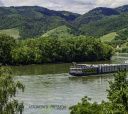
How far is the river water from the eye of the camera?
81.7m

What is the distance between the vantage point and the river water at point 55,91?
81.7 meters

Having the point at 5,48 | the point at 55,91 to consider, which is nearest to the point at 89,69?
the point at 55,91

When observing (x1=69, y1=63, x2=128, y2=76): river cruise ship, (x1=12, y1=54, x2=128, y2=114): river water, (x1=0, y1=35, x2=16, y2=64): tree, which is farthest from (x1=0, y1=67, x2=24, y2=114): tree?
(x1=0, y1=35, x2=16, y2=64): tree

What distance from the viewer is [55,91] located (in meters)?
103

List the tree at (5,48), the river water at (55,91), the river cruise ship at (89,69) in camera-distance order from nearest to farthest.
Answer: the river water at (55,91) < the river cruise ship at (89,69) < the tree at (5,48)

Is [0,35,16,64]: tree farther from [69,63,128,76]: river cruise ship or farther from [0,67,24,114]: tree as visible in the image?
[0,67,24,114]: tree

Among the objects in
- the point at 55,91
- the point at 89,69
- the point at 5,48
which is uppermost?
the point at 5,48

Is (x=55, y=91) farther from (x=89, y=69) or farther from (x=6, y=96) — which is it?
(x=6, y=96)

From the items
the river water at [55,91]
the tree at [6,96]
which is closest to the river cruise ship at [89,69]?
the river water at [55,91]

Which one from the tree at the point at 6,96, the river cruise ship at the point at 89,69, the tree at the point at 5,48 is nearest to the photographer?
the tree at the point at 6,96

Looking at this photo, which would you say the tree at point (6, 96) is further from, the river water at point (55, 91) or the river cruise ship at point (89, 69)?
the river cruise ship at point (89, 69)

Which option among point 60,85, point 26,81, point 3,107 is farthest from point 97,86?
point 3,107

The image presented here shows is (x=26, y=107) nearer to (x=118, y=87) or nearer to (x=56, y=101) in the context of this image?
(x=56, y=101)

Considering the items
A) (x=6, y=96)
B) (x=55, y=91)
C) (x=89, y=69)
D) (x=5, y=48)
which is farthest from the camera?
(x=5, y=48)
